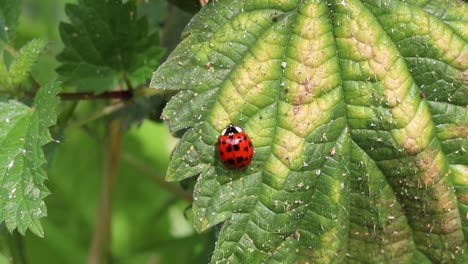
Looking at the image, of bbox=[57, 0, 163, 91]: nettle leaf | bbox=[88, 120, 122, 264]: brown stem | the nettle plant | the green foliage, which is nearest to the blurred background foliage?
bbox=[88, 120, 122, 264]: brown stem

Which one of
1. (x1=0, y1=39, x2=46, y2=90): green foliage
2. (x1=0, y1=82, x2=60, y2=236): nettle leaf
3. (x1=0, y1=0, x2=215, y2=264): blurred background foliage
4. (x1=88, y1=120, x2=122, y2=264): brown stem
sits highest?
(x1=0, y1=39, x2=46, y2=90): green foliage

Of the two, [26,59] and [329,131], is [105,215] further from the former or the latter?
[329,131]

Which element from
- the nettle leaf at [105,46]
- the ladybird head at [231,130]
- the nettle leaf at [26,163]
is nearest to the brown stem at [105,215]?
the nettle leaf at [105,46]

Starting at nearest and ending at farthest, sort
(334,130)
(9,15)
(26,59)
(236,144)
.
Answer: (236,144)
(334,130)
(26,59)
(9,15)

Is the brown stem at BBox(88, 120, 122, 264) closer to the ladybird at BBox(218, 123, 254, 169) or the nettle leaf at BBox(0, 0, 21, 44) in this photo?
the nettle leaf at BBox(0, 0, 21, 44)

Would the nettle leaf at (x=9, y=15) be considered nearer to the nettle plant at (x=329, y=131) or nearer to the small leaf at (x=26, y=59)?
the small leaf at (x=26, y=59)

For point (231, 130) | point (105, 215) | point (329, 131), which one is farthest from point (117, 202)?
point (329, 131)
